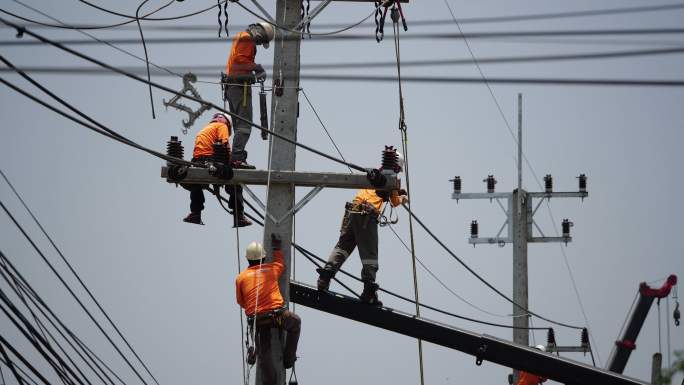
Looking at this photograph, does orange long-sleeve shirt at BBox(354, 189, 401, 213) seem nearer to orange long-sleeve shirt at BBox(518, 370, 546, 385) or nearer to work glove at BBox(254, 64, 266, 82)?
work glove at BBox(254, 64, 266, 82)

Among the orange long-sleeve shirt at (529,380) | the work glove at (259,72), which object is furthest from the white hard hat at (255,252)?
the orange long-sleeve shirt at (529,380)

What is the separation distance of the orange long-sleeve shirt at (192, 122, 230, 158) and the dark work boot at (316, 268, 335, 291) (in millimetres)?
2055

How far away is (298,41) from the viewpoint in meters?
15.0

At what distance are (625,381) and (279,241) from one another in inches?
176

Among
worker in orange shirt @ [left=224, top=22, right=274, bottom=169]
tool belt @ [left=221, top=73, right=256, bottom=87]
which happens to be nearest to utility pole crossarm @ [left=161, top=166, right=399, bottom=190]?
worker in orange shirt @ [left=224, top=22, right=274, bottom=169]

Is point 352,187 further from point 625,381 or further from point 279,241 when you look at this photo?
point 625,381

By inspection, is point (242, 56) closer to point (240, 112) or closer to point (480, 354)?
point (240, 112)

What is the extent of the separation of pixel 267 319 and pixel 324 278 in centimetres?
172

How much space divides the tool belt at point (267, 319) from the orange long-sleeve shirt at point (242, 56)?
3258 millimetres

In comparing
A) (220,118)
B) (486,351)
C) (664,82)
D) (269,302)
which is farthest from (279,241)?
(664,82)

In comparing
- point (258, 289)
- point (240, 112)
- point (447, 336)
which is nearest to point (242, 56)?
point (240, 112)

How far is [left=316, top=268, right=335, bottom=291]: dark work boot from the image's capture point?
15453 millimetres

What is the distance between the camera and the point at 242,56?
50.8ft

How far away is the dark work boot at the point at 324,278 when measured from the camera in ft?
50.7
